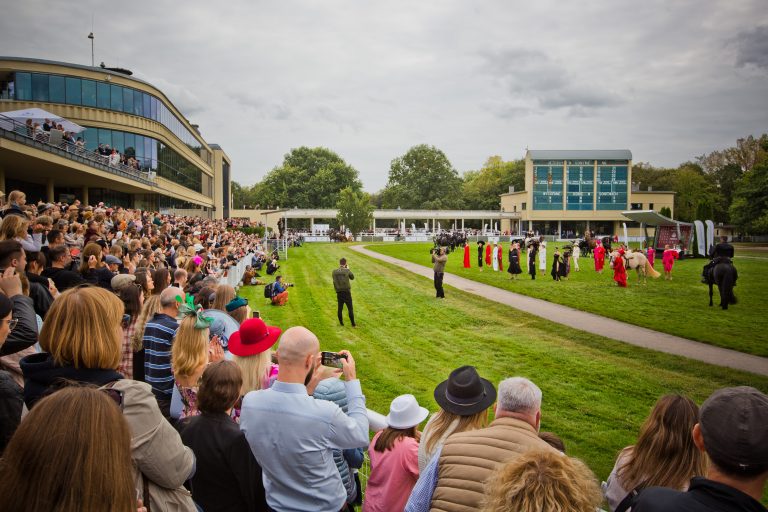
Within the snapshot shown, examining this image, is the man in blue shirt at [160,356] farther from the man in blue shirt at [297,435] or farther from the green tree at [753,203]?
the green tree at [753,203]

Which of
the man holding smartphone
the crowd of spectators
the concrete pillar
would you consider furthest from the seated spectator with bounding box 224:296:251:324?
the concrete pillar

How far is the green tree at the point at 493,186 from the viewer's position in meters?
106

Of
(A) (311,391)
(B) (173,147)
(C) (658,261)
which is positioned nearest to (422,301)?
(A) (311,391)

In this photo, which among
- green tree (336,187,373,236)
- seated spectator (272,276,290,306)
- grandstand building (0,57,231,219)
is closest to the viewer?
seated spectator (272,276,290,306)

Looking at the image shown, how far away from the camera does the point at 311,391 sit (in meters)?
3.84

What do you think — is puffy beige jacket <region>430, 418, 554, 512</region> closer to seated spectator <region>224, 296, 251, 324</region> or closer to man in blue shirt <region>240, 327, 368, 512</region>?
man in blue shirt <region>240, 327, 368, 512</region>

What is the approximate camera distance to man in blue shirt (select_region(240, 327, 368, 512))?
3.18m

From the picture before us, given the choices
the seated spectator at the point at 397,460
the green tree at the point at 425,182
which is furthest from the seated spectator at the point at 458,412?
the green tree at the point at 425,182

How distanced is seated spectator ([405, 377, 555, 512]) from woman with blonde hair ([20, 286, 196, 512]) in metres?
1.27

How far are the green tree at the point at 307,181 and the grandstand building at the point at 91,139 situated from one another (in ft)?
161

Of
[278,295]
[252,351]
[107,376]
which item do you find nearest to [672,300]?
[278,295]

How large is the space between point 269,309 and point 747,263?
30511mm

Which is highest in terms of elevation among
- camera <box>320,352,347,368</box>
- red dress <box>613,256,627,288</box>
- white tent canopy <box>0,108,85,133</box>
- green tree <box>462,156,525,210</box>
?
green tree <box>462,156,525,210</box>

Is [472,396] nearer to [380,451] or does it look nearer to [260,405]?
[380,451]
